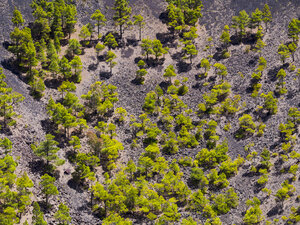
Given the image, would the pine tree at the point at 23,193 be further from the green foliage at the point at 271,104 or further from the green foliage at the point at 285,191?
the green foliage at the point at 271,104

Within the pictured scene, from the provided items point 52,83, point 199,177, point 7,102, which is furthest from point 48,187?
point 52,83

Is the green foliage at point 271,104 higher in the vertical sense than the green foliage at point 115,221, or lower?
higher

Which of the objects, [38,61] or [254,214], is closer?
[254,214]

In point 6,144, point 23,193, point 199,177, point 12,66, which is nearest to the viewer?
point 23,193

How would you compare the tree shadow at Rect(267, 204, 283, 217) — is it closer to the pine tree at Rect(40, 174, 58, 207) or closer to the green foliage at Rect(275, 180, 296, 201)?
the green foliage at Rect(275, 180, 296, 201)

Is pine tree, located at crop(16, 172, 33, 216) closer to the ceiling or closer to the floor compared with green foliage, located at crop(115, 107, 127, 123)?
closer to the floor

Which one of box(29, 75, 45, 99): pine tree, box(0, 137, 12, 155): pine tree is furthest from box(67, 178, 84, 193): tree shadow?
box(29, 75, 45, 99): pine tree

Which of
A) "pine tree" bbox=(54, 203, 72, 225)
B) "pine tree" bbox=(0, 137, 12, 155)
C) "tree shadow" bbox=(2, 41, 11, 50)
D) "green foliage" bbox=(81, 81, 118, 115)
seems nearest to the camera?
"pine tree" bbox=(54, 203, 72, 225)

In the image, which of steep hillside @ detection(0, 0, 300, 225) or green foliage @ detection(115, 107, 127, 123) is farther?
green foliage @ detection(115, 107, 127, 123)

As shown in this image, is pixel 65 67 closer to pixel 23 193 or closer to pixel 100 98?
A: pixel 100 98

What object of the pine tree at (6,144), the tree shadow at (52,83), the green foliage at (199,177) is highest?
the tree shadow at (52,83)

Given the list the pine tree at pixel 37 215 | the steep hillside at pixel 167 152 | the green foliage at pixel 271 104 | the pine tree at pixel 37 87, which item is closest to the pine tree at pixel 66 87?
the steep hillside at pixel 167 152
